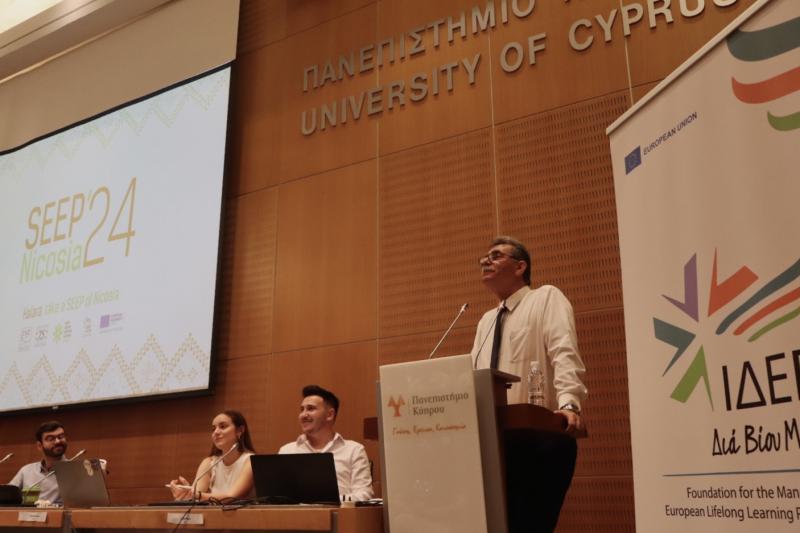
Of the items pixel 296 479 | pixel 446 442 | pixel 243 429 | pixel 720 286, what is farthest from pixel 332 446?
pixel 720 286

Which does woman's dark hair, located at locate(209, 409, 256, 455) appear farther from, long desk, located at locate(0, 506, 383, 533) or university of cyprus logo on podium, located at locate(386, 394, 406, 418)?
university of cyprus logo on podium, located at locate(386, 394, 406, 418)

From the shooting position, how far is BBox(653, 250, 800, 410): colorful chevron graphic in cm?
146

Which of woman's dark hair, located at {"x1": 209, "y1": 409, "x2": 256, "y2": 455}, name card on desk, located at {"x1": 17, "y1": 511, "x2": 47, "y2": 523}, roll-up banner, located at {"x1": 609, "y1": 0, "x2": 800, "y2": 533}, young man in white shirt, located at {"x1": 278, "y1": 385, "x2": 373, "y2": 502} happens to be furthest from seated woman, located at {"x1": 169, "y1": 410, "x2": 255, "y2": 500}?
roll-up banner, located at {"x1": 609, "y1": 0, "x2": 800, "y2": 533}

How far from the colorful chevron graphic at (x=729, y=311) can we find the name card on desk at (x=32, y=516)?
8.47 feet

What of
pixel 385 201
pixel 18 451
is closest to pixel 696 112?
pixel 385 201

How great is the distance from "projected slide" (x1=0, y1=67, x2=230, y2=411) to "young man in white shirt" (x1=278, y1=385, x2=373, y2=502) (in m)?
1.27

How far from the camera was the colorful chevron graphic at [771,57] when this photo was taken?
4.88 ft

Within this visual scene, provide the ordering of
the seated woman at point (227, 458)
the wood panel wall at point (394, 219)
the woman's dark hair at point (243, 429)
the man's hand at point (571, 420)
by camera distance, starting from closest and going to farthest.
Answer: the man's hand at point (571, 420)
the wood panel wall at point (394, 219)
the seated woman at point (227, 458)
the woman's dark hair at point (243, 429)

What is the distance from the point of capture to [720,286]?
1.63 metres

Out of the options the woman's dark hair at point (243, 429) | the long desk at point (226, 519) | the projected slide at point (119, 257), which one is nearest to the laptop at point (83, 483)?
the long desk at point (226, 519)

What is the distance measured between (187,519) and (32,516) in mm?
918

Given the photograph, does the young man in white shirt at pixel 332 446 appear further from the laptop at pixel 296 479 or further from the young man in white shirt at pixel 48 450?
the young man in white shirt at pixel 48 450

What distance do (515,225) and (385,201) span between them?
88 cm

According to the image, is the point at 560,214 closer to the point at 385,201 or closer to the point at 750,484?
the point at 385,201
